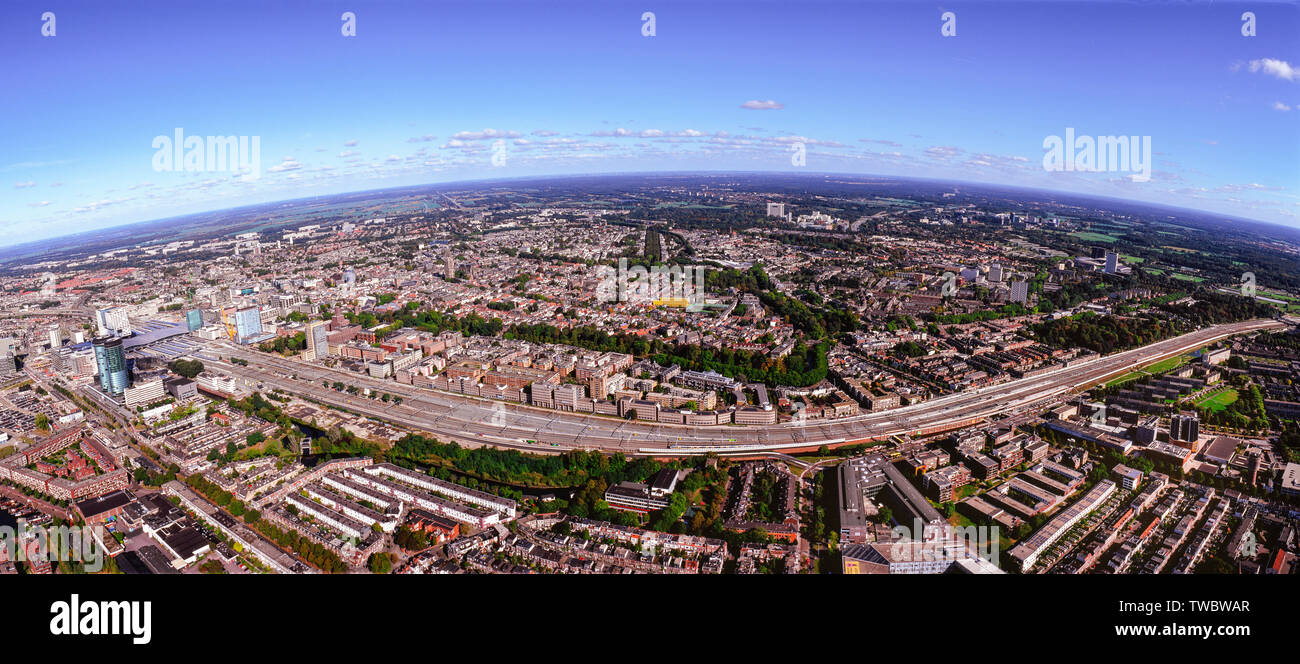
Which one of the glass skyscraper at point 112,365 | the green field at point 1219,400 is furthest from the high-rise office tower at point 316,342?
the green field at point 1219,400

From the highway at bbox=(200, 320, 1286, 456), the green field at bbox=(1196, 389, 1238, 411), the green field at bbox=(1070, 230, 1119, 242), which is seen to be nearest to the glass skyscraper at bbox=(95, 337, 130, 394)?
the highway at bbox=(200, 320, 1286, 456)

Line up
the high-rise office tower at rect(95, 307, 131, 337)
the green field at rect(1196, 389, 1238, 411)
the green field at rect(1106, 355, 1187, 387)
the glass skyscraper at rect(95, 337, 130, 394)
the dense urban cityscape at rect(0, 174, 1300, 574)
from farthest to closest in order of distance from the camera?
the high-rise office tower at rect(95, 307, 131, 337), the green field at rect(1106, 355, 1187, 387), the glass skyscraper at rect(95, 337, 130, 394), the green field at rect(1196, 389, 1238, 411), the dense urban cityscape at rect(0, 174, 1300, 574)

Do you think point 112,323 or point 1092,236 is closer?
point 112,323

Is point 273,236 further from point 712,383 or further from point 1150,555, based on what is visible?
point 1150,555

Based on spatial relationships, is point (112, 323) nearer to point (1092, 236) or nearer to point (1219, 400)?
point (1219, 400)

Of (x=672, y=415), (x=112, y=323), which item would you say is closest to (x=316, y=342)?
(x=112, y=323)

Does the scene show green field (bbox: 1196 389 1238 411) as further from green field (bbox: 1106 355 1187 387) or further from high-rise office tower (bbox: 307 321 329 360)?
high-rise office tower (bbox: 307 321 329 360)
